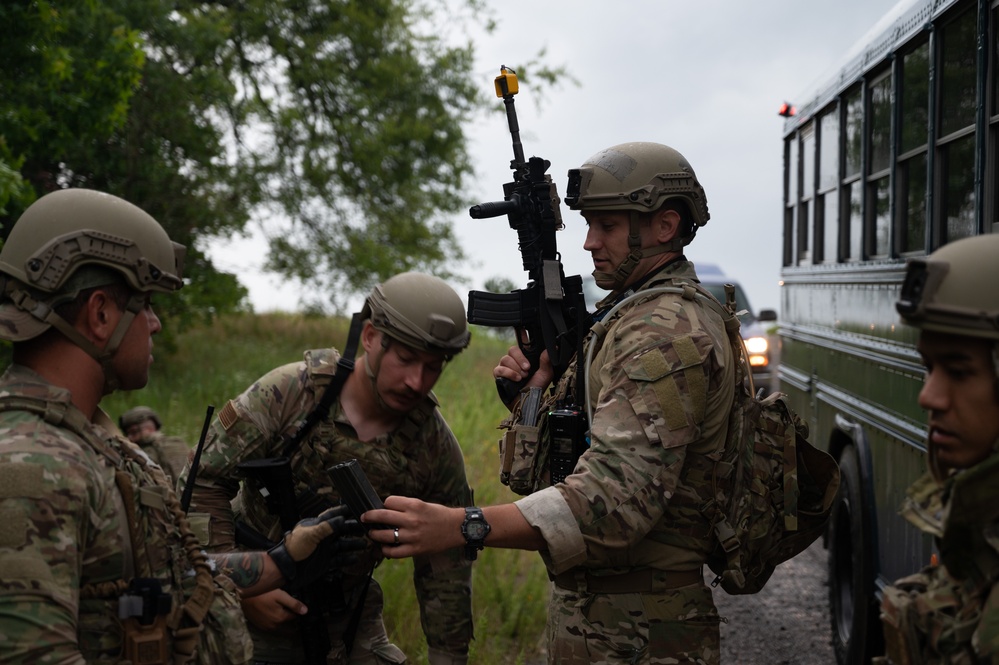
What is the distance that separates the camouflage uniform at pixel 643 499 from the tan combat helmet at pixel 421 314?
0.61 metres

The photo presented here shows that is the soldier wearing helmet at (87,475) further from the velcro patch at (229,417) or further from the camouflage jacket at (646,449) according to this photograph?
the velcro patch at (229,417)

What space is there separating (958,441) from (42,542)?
1.82m

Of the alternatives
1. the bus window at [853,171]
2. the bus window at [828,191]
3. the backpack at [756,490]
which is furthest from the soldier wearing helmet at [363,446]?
the bus window at [828,191]

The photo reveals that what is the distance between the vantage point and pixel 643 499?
9.68 ft

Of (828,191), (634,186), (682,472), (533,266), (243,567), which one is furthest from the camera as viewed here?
(828,191)

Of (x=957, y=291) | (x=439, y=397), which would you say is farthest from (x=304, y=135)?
(x=957, y=291)

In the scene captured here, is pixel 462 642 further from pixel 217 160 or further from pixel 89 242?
pixel 217 160

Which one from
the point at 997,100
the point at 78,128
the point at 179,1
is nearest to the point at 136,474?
the point at 997,100

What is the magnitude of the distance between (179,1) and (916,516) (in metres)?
14.2

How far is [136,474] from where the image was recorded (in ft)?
7.97

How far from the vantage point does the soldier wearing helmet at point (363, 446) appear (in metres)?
3.70

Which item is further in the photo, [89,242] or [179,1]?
[179,1]

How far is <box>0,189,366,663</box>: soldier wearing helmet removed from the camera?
6.80 ft

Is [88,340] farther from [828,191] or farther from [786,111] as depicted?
[786,111]
